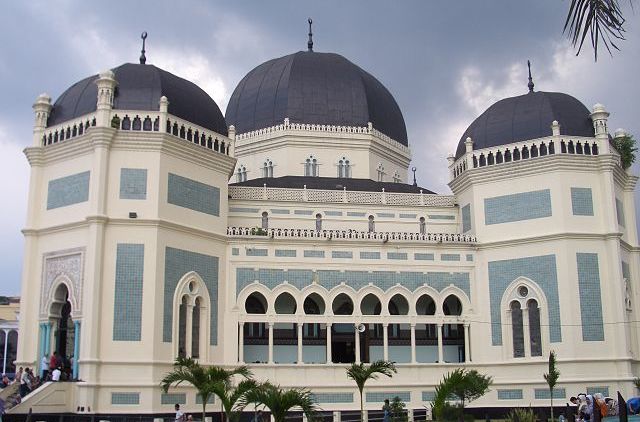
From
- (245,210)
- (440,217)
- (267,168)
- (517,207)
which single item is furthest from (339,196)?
(517,207)

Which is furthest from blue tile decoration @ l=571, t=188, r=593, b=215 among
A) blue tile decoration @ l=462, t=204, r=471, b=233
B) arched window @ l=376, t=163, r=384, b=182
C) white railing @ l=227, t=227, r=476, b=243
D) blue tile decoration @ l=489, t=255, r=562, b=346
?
arched window @ l=376, t=163, r=384, b=182

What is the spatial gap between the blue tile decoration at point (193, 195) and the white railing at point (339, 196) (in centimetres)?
221

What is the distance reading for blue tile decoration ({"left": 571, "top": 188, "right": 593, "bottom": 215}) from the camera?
30141 mm

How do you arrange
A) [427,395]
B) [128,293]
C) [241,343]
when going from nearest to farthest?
1. [128,293]
2. [241,343]
3. [427,395]

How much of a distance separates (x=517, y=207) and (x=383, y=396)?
31.1 ft

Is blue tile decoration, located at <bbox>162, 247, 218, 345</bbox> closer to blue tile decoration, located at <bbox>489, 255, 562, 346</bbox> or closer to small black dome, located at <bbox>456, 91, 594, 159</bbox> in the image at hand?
blue tile decoration, located at <bbox>489, 255, 562, 346</bbox>

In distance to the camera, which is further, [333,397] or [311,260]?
[311,260]

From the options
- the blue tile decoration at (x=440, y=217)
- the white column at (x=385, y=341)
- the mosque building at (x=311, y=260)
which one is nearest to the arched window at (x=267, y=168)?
the mosque building at (x=311, y=260)

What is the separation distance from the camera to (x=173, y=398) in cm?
2623

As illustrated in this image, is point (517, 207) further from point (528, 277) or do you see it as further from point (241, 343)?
point (241, 343)

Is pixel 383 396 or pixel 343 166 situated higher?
pixel 343 166

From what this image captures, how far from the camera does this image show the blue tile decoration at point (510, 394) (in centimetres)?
2922

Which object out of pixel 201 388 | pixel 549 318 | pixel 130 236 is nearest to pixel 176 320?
pixel 130 236

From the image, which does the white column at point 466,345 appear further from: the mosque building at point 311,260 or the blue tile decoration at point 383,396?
the blue tile decoration at point 383,396
